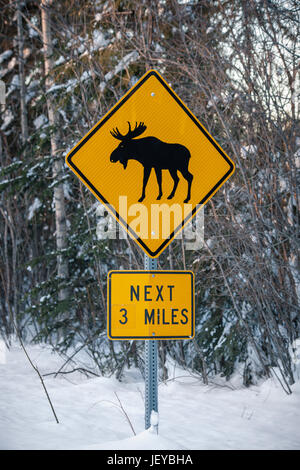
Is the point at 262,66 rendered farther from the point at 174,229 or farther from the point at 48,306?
the point at 48,306

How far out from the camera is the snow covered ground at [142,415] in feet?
11.8

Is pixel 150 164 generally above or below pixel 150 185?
above

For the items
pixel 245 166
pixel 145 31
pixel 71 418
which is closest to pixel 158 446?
pixel 71 418

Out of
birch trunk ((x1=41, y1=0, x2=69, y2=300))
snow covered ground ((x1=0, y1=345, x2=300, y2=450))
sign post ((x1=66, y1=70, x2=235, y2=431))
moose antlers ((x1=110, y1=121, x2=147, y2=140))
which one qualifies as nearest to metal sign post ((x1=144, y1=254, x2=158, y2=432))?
sign post ((x1=66, y1=70, x2=235, y2=431))

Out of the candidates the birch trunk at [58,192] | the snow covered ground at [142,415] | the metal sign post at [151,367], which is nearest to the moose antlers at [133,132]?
the metal sign post at [151,367]

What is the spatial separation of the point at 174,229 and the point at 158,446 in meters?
1.53

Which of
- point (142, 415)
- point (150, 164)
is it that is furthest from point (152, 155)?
point (142, 415)

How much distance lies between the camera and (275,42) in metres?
4.68

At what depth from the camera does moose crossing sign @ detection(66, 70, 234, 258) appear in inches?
115

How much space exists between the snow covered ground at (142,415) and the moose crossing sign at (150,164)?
1559 millimetres

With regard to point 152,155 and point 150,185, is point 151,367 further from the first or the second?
point 152,155

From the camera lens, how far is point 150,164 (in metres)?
3.01

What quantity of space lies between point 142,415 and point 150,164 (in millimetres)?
2658

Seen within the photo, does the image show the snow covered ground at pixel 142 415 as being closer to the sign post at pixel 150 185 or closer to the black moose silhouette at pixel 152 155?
the sign post at pixel 150 185
